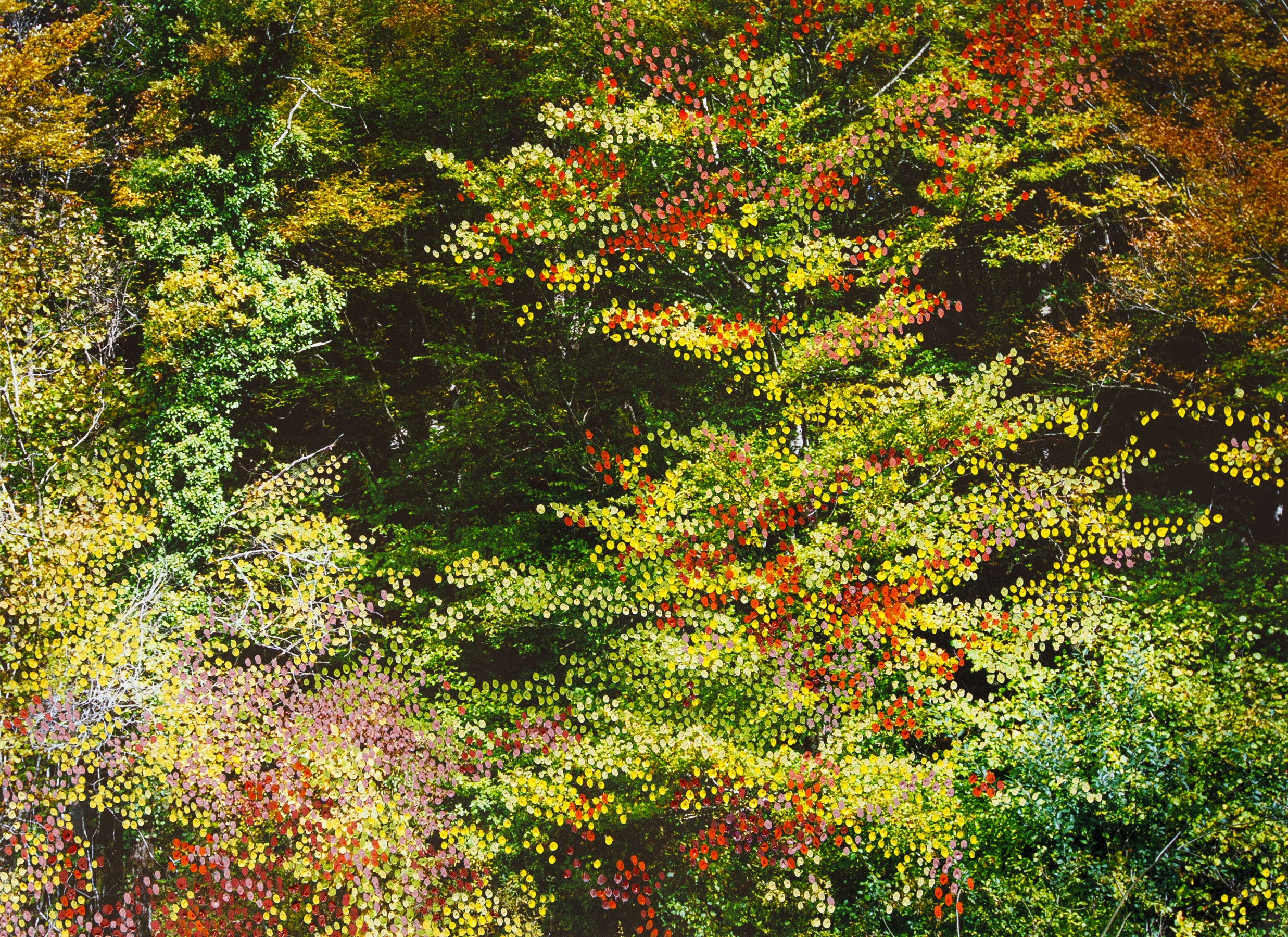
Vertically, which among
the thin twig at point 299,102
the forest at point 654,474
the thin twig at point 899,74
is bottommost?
the forest at point 654,474

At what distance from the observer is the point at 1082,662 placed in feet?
30.8

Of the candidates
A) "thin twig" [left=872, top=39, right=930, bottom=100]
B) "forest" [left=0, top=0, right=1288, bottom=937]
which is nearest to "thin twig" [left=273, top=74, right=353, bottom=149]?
"forest" [left=0, top=0, right=1288, bottom=937]

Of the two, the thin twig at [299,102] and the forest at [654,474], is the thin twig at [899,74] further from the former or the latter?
the thin twig at [299,102]

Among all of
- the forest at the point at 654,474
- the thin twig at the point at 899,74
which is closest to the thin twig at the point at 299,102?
the forest at the point at 654,474

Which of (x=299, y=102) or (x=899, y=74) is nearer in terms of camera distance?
(x=899, y=74)

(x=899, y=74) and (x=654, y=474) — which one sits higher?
(x=899, y=74)

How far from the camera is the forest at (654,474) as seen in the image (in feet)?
29.3

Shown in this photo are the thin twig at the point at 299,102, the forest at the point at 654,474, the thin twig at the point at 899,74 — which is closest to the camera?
the forest at the point at 654,474

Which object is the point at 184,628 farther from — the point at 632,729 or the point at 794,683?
the point at 794,683

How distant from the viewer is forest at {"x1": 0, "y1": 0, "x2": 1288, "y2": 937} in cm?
892

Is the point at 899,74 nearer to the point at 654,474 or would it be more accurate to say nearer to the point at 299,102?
the point at 654,474

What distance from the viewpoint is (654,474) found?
12.6 meters

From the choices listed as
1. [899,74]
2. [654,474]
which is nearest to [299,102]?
[654,474]

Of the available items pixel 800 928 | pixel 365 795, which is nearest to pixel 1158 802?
pixel 800 928
